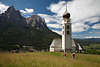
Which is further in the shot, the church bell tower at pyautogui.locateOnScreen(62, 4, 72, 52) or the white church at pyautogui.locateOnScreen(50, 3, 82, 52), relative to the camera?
the white church at pyautogui.locateOnScreen(50, 3, 82, 52)

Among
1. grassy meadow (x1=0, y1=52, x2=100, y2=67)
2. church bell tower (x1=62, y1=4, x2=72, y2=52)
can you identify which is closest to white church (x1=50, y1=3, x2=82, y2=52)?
church bell tower (x1=62, y1=4, x2=72, y2=52)

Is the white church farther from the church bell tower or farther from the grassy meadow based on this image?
the grassy meadow

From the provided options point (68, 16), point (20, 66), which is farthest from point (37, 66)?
point (68, 16)

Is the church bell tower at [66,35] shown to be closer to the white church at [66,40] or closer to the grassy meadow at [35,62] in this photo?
the white church at [66,40]

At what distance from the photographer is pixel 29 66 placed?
Answer: 6367 mm

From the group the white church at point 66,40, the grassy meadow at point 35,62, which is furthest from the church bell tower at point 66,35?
the grassy meadow at point 35,62

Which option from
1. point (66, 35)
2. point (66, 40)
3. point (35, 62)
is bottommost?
point (35, 62)

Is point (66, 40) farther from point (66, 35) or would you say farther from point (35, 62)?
point (35, 62)

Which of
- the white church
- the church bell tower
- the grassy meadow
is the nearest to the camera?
the grassy meadow

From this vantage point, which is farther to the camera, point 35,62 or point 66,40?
point 66,40

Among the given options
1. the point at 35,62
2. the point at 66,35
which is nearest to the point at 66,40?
the point at 66,35

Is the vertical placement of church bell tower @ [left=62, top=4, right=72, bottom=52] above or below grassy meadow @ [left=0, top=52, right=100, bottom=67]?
above

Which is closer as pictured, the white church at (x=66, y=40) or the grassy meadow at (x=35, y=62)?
the grassy meadow at (x=35, y=62)

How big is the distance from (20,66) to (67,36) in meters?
44.5
